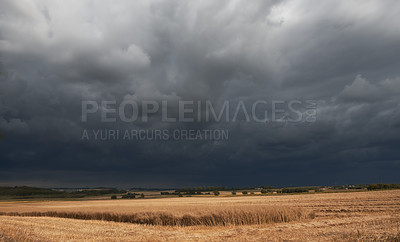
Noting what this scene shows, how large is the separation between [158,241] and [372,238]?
1046cm

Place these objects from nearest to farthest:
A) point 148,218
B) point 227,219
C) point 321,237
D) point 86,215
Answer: point 321,237 < point 227,219 < point 148,218 < point 86,215

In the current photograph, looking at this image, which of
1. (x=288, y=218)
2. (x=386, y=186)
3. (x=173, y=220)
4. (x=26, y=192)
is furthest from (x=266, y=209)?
(x=26, y=192)

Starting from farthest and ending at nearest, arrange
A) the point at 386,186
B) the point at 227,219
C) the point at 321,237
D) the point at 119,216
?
the point at 386,186
the point at 119,216
the point at 227,219
the point at 321,237

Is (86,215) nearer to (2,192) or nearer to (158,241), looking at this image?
(158,241)

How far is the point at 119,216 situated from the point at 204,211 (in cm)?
1058

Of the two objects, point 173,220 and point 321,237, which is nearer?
point 321,237

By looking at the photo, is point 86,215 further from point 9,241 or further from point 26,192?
point 26,192

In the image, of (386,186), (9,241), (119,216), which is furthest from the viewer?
(386,186)

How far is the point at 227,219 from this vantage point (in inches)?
1080

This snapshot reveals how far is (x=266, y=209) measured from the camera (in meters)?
29.1

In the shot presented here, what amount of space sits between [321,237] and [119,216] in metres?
23.6

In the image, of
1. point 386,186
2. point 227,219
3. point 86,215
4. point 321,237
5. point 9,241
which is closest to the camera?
point 9,241

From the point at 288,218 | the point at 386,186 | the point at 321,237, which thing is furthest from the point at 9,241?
the point at 386,186

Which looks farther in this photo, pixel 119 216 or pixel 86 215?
pixel 86 215
